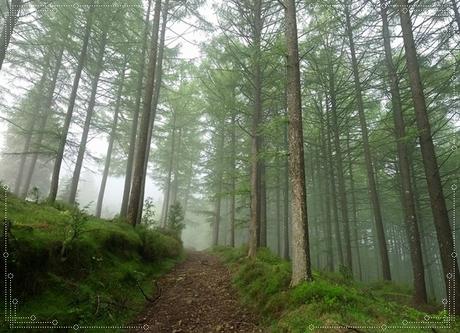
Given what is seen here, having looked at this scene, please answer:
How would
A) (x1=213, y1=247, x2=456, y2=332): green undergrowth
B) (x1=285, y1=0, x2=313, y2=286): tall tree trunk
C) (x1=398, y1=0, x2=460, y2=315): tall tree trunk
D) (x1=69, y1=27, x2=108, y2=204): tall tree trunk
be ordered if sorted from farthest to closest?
(x1=69, y1=27, x2=108, y2=204): tall tree trunk → (x1=398, y1=0, x2=460, y2=315): tall tree trunk → (x1=285, y1=0, x2=313, y2=286): tall tree trunk → (x1=213, y1=247, x2=456, y2=332): green undergrowth

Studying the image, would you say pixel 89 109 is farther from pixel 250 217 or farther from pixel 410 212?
pixel 410 212

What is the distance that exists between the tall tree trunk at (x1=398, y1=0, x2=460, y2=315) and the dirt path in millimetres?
5784

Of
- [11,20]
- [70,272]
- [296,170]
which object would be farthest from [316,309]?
[11,20]

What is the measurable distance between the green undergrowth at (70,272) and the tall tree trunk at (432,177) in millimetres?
8131

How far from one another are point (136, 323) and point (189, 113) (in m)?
18.9

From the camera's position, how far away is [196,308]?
6863 millimetres

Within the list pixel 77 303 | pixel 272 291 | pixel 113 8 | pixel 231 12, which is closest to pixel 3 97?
pixel 113 8

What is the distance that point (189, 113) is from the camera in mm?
23062

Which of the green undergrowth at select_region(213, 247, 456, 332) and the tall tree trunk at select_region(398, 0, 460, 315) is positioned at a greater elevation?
the tall tree trunk at select_region(398, 0, 460, 315)

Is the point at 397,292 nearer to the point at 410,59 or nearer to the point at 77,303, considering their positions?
the point at 410,59

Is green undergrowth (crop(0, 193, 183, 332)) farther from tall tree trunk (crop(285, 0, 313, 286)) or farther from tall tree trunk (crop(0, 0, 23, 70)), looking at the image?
tall tree trunk (crop(0, 0, 23, 70))

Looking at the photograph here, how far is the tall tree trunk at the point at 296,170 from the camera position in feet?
21.9

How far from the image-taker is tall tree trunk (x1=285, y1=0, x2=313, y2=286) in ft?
21.9

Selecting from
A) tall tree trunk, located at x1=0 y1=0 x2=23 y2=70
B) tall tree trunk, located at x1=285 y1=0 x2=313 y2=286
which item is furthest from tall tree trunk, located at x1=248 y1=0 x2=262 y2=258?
tall tree trunk, located at x1=0 y1=0 x2=23 y2=70
